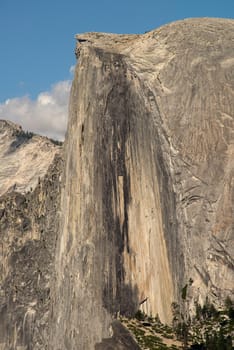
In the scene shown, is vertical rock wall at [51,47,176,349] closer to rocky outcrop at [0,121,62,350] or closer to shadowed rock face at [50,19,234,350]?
shadowed rock face at [50,19,234,350]

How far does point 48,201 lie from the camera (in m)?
165

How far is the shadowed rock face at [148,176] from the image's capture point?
9244 centimetres

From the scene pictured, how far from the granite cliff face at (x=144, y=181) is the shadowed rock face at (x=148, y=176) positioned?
160mm

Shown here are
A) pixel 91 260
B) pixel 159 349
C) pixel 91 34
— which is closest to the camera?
pixel 159 349

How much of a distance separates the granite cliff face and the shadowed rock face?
0.16m

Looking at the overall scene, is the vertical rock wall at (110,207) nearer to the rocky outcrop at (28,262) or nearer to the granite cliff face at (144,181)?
the granite cliff face at (144,181)

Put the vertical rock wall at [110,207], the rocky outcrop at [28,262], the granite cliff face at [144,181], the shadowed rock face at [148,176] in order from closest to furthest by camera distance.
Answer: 1. the granite cliff face at [144,181]
2. the shadowed rock face at [148,176]
3. the vertical rock wall at [110,207]
4. the rocky outcrop at [28,262]

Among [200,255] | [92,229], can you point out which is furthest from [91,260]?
[200,255]

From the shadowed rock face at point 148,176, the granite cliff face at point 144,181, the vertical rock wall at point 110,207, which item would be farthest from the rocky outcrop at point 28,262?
the shadowed rock face at point 148,176

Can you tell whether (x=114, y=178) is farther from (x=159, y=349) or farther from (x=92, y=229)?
(x=159, y=349)

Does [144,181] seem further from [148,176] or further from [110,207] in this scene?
[110,207]

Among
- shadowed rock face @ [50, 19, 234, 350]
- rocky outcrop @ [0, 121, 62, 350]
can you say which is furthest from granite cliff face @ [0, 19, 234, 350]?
rocky outcrop @ [0, 121, 62, 350]

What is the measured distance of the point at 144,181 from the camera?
339 feet

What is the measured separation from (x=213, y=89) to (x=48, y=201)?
7662 cm
